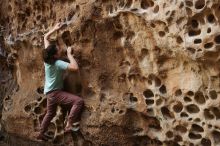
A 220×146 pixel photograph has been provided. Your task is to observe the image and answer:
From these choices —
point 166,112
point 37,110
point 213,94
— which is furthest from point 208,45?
point 37,110

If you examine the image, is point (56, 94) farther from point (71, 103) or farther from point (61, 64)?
point (61, 64)

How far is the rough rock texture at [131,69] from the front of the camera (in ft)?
12.1

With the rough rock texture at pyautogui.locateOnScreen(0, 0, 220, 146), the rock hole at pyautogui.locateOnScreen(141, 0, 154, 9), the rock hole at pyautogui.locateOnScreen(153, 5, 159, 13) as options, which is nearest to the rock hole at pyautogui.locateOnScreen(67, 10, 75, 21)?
the rough rock texture at pyautogui.locateOnScreen(0, 0, 220, 146)

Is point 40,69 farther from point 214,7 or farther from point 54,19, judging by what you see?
point 214,7

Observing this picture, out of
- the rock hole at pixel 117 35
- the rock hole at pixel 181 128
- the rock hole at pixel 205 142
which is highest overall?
the rock hole at pixel 117 35

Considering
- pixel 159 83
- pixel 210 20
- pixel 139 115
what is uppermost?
pixel 210 20

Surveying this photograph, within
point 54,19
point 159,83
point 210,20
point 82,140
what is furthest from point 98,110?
point 210,20

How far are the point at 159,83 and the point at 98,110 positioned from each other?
66 centimetres

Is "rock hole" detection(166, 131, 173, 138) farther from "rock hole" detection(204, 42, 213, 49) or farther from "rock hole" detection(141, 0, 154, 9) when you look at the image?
"rock hole" detection(141, 0, 154, 9)

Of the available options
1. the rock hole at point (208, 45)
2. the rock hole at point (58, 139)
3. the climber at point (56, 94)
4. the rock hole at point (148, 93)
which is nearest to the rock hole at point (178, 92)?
the rock hole at point (148, 93)

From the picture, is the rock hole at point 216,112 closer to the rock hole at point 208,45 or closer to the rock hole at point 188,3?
the rock hole at point 208,45

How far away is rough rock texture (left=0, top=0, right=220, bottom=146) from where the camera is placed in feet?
12.1

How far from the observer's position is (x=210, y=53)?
3.57 metres

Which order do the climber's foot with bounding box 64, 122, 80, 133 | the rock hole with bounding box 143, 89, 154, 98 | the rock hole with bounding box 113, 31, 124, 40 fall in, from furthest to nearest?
the climber's foot with bounding box 64, 122, 80, 133 → the rock hole with bounding box 113, 31, 124, 40 → the rock hole with bounding box 143, 89, 154, 98
